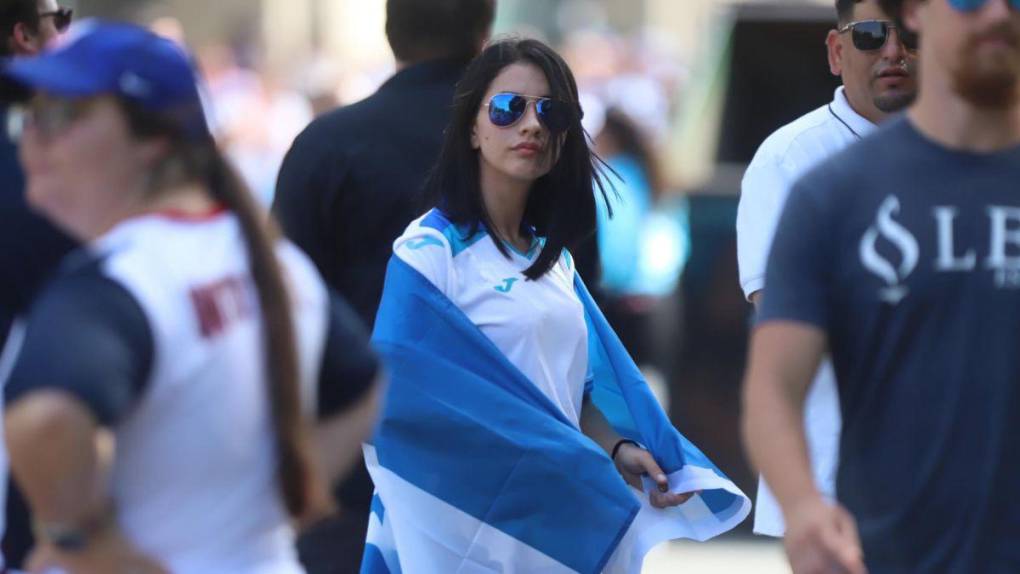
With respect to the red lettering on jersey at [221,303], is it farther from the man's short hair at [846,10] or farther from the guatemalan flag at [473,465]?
the man's short hair at [846,10]

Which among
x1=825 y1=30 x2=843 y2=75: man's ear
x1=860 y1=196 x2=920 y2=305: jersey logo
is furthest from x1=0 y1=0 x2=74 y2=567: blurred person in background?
x1=825 y1=30 x2=843 y2=75: man's ear

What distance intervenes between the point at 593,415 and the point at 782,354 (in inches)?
231

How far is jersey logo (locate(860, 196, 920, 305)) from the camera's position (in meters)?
Answer: 3.85

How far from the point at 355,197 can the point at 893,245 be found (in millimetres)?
2463

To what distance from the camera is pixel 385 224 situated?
20.0ft

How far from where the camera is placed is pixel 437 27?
6.34 metres

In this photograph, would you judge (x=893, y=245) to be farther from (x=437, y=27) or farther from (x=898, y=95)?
(x=437, y=27)

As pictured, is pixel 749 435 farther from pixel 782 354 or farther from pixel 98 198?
pixel 98 198

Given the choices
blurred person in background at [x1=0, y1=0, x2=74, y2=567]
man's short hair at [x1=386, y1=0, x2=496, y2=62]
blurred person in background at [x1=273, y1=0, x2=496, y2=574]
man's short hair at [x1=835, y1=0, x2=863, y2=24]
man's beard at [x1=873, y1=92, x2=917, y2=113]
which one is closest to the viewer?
blurred person in background at [x1=0, y1=0, x2=74, y2=567]

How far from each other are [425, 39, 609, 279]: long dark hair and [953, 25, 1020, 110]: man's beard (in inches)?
67.8

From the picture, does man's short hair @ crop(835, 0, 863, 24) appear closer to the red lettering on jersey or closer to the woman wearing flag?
the woman wearing flag

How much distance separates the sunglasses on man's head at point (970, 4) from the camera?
387 cm

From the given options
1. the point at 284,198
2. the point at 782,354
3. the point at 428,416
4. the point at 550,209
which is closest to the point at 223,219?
the point at 782,354

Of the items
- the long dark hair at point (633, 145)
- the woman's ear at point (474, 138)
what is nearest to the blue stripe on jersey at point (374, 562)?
the woman's ear at point (474, 138)
